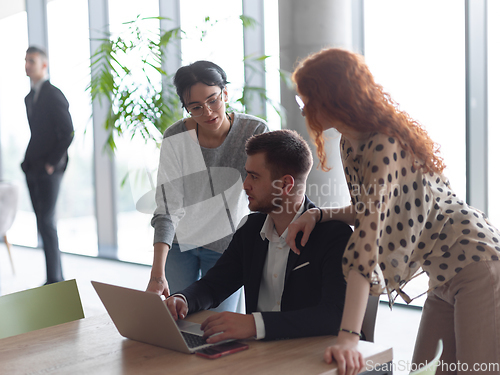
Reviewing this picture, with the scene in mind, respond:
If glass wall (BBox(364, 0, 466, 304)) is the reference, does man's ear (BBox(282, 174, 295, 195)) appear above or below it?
below

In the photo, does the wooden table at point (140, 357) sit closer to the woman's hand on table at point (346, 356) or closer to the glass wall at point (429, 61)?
the woman's hand on table at point (346, 356)

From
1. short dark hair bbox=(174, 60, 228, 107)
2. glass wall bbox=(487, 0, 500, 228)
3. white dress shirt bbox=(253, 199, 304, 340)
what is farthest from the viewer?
glass wall bbox=(487, 0, 500, 228)

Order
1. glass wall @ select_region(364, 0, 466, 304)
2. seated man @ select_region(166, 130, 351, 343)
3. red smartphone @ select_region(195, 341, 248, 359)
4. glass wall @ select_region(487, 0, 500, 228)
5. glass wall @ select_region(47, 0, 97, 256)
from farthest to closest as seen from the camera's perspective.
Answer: glass wall @ select_region(47, 0, 97, 256), glass wall @ select_region(364, 0, 466, 304), glass wall @ select_region(487, 0, 500, 228), seated man @ select_region(166, 130, 351, 343), red smartphone @ select_region(195, 341, 248, 359)

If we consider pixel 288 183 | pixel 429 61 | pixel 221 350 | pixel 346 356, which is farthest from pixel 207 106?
pixel 429 61

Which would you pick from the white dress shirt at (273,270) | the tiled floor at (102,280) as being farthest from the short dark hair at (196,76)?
the tiled floor at (102,280)

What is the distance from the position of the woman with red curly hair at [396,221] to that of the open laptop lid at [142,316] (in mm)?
370

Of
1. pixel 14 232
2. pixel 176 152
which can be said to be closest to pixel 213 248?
pixel 176 152

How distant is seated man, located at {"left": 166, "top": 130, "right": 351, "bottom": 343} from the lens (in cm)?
152

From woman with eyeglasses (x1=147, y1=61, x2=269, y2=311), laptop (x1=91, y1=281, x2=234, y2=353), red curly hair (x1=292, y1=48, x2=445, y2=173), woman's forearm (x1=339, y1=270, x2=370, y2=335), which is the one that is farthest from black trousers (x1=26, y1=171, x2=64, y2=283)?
woman's forearm (x1=339, y1=270, x2=370, y2=335)

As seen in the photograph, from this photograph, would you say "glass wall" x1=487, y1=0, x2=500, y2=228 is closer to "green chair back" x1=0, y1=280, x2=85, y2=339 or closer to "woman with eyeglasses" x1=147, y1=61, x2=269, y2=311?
"woman with eyeglasses" x1=147, y1=61, x2=269, y2=311

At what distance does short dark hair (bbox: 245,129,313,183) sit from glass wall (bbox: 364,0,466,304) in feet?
5.92

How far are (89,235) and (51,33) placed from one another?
228cm

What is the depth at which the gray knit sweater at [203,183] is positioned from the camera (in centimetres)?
217

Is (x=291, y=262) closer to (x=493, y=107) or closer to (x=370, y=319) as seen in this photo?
(x=370, y=319)
